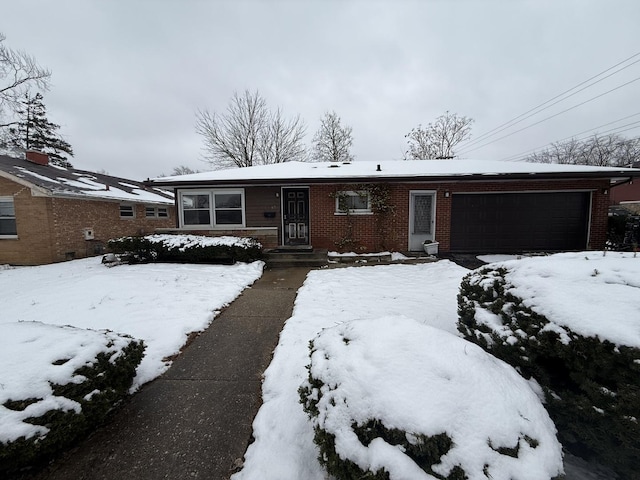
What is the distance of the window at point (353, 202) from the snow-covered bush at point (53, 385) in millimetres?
7964

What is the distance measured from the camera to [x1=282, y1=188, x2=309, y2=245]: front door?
1020cm

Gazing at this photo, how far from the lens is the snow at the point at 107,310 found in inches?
81.3

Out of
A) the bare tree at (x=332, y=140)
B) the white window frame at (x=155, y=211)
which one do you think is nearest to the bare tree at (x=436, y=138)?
the bare tree at (x=332, y=140)

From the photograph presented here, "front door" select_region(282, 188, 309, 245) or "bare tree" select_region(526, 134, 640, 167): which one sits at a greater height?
"bare tree" select_region(526, 134, 640, 167)

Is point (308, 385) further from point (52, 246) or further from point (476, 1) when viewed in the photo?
point (476, 1)

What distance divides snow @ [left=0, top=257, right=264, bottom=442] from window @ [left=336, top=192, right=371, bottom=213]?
3746 mm

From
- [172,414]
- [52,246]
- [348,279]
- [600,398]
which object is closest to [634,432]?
[600,398]

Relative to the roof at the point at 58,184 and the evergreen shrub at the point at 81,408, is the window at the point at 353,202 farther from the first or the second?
the evergreen shrub at the point at 81,408

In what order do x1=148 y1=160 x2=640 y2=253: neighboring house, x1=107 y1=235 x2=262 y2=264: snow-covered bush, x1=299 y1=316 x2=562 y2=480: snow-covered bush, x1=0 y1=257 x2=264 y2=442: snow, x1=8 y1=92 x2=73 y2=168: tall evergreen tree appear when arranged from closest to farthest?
x1=299 y1=316 x2=562 y2=480: snow-covered bush → x1=0 y1=257 x2=264 y2=442: snow → x1=107 y1=235 x2=262 y2=264: snow-covered bush → x1=148 y1=160 x2=640 y2=253: neighboring house → x1=8 y1=92 x2=73 y2=168: tall evergreen tree

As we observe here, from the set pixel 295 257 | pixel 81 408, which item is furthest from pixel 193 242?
pixel 81 408

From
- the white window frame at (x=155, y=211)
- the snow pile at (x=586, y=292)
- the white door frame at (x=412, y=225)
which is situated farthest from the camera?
the white window frame at (x=155, y=211)

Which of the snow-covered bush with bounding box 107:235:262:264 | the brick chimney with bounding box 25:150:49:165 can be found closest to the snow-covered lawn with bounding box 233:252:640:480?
the snow-covered bush with bounding box 107:235:262:264

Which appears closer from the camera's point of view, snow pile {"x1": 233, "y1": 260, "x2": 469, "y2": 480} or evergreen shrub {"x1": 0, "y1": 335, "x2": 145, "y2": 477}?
evergreen shrub {"x1": 0, "y1": 335, "x2": 145, "y2": 477}

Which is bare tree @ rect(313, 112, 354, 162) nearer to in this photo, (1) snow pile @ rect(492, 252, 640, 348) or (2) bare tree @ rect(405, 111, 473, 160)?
(2) bare tree @ rect(405, 111, 473, 160)
